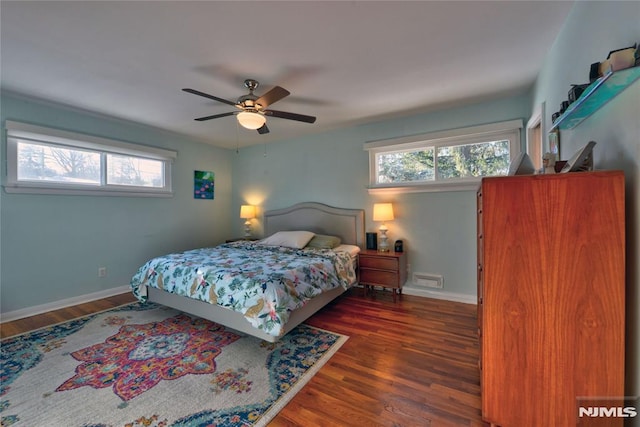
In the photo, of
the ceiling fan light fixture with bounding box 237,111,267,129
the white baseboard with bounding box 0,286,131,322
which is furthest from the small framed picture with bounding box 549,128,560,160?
the white baseboard with bounding box 0,286,131,322

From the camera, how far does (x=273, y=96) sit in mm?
2221

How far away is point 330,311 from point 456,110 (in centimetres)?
297

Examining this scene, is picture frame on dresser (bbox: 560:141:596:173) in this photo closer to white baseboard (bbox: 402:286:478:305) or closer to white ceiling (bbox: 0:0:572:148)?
white ceiling (bbox: 0:0:572:148)

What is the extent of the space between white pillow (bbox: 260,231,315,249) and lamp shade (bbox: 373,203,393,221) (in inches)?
40.1

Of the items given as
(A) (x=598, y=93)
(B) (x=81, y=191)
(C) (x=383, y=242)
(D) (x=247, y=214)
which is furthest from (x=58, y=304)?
(A) (x=598, y=93)

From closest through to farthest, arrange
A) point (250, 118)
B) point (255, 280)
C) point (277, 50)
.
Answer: point (277, 50)
point (255, 280)
point (250, 118)

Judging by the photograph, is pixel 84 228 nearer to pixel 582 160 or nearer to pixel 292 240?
pixel 292 240

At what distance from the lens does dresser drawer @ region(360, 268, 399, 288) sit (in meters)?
3.19

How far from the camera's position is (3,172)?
274 cm

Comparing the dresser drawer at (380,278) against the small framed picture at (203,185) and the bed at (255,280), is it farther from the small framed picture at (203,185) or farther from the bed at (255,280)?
the small framed picture at (203,185)

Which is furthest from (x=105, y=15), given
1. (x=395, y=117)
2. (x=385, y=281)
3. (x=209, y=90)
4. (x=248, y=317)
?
(x=385, y=281)

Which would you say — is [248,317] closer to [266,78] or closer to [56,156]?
[266,78]

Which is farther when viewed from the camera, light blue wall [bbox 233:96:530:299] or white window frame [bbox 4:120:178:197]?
light blue wall [bbox 233:96:530:299]

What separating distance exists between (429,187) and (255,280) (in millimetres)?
2496
